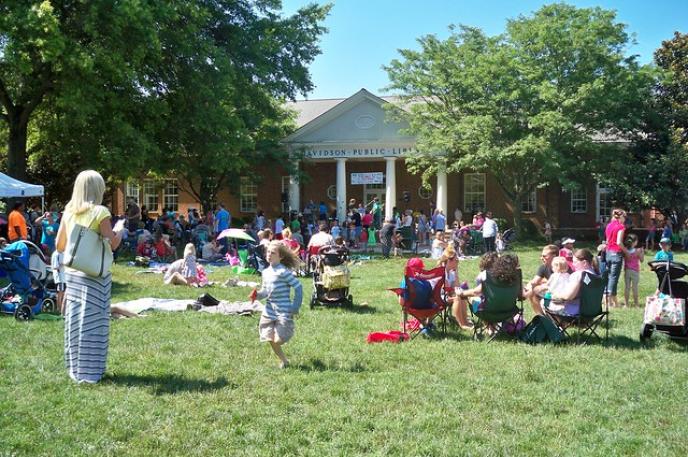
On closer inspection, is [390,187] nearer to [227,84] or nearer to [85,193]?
[227,84]

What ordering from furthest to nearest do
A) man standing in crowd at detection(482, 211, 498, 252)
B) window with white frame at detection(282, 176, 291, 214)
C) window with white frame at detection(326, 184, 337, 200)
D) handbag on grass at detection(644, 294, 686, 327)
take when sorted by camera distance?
window with white frame at detection(282, 176, 291, 214), window with white frame at detection(326, 184, 337, 200), man standing in crowd at detection(482, 211, 498, 252), handbag on grass at detection(644, 294, 686, 327)

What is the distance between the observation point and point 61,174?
94.4 ft

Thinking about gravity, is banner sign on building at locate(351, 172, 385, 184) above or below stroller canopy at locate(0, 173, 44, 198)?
above

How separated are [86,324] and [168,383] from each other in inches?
35.5

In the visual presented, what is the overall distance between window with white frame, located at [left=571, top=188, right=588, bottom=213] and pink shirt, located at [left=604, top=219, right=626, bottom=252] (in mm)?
20366

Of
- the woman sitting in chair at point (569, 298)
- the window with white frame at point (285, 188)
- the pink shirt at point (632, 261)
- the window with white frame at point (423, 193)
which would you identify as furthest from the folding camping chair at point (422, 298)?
the window with white frame at point (285, 188)

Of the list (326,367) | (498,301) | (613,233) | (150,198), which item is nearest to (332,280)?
(498,301)

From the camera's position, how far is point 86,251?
18.4 ft

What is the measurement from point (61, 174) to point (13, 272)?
70.8ft

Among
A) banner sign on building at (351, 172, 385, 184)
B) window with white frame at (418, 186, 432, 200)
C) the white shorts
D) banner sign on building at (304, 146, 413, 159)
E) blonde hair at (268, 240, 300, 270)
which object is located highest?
banner sign on building at (304, 146, 413, 159)

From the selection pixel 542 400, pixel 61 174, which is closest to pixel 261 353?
pixel 542 400

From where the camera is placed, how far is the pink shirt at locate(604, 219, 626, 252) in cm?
1071

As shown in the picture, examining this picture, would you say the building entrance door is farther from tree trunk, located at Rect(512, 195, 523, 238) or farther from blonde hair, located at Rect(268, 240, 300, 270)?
blonde hair, located at Rect(268, 240, 300, 270)

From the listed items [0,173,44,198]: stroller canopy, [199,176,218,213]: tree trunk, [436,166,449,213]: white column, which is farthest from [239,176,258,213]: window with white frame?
[0,173,44,198]: stroller canopy
